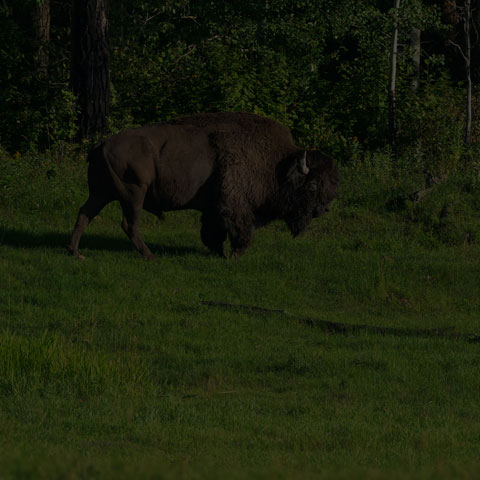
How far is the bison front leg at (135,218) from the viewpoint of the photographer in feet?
45.7

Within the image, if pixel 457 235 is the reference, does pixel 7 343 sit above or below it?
above

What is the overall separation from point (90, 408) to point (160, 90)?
1550cm

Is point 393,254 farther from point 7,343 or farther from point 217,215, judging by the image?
point 7,343

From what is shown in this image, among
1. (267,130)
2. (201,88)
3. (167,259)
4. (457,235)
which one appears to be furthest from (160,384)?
(201,88)

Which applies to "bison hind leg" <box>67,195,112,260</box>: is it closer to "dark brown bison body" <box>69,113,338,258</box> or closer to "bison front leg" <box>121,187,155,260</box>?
"dark brown bison body" <box>69,113,338,258</box>

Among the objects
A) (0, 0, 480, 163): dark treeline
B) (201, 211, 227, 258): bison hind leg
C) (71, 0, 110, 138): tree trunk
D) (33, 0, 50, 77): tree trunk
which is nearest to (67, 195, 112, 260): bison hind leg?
(201, 211, 227, 258): bison hind leg

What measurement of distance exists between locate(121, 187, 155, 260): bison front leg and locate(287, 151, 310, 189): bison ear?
2.15m

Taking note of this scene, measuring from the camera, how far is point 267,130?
14812 millimetres

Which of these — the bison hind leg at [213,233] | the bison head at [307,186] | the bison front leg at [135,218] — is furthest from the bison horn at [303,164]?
the bison front leg at [135,218]

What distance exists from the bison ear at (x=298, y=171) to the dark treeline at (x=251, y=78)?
5.98 m

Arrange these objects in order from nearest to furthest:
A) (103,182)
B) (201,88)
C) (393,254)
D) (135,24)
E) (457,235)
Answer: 1. (103,182)
2. (393,254)
3. (457,235)
4. (201,88)
5. (135,24)

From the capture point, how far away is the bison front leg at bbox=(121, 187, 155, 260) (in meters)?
13.9

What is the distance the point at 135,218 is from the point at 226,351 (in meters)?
4.46

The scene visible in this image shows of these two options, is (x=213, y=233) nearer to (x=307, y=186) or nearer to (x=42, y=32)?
(x=307, y=186)
